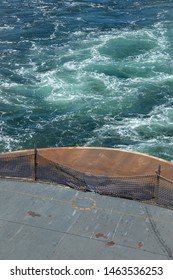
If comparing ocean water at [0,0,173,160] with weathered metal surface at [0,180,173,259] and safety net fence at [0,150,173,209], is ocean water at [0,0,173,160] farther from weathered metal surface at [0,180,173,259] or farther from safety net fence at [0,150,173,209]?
weathered metal surface at [0,180,173,259]

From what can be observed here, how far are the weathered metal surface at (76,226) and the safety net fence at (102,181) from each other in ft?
1.47

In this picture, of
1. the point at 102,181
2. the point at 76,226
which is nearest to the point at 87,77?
the point at 102,181

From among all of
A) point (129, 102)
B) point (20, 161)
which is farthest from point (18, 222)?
point (129, 102)

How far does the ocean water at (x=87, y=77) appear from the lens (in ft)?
92.8

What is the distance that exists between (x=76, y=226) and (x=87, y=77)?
2175 centimetres

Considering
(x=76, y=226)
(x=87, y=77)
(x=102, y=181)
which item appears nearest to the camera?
(x=76, y=226)

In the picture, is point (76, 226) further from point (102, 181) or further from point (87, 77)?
point (87, 77)

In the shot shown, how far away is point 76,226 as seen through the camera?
1447 centimetres

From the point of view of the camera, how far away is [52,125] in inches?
1156

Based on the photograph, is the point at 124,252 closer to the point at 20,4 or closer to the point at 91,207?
the point at 91,207

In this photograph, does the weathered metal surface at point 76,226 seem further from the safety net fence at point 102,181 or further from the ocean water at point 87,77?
the ocean water at point 87,77

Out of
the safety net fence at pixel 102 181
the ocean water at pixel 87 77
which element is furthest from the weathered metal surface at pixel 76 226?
the ocean water at pixel 87 77

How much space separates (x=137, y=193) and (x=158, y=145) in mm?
10748

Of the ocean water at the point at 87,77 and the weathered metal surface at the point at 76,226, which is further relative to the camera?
the ocean water at the point at 87,77
